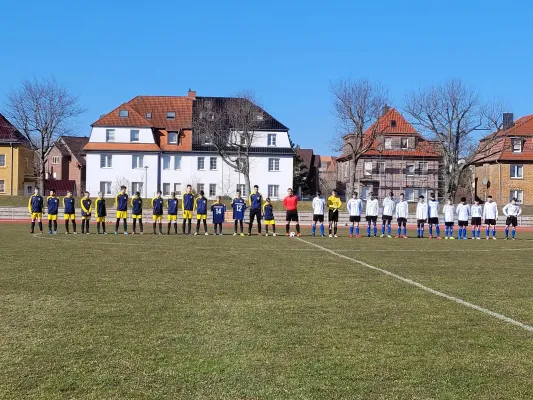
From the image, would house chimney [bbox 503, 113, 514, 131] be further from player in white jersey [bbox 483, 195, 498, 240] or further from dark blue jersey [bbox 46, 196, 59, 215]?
dark blue jersey [bbox 46, 196, 59, 215]

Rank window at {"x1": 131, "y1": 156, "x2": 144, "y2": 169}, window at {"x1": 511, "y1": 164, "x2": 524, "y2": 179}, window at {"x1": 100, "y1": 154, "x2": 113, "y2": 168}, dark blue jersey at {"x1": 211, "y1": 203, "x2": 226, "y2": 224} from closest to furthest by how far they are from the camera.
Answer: dark blue jersey at {"x1": 211, "y1": 203, "x2": 226, "y2": 224}, window at {"x1": 511, "y1": 164, "x2": 524, "y2": 179}, window at {"x1": 100, "y1": 154, "x2": 113, "y2": 168}, window at {"x1": 131, "y1": 156, "x2": 144, "y2": 169}

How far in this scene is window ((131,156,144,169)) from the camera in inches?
2508

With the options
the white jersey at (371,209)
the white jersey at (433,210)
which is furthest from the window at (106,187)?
the white jersey at (433,210)

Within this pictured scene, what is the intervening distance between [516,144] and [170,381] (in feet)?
206

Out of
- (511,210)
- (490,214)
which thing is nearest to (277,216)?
(490,214)

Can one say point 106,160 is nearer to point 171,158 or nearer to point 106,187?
point 106,187

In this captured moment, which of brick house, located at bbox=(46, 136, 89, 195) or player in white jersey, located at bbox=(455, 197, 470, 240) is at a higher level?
brick house, located at bbox=(46, 136, 89, 195)

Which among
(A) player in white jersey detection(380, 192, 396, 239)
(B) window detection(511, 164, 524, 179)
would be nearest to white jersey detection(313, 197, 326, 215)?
(A) player in white jersey detection(380, 192, 396, 239)

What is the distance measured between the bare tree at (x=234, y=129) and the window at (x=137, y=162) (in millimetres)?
6053

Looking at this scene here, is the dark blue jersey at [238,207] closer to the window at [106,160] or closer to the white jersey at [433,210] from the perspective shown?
the white jersey at [433,210]

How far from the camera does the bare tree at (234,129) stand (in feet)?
203

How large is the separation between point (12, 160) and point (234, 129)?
22507mm

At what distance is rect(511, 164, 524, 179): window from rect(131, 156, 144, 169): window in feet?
116

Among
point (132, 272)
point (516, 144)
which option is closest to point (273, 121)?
point (516, 144)
